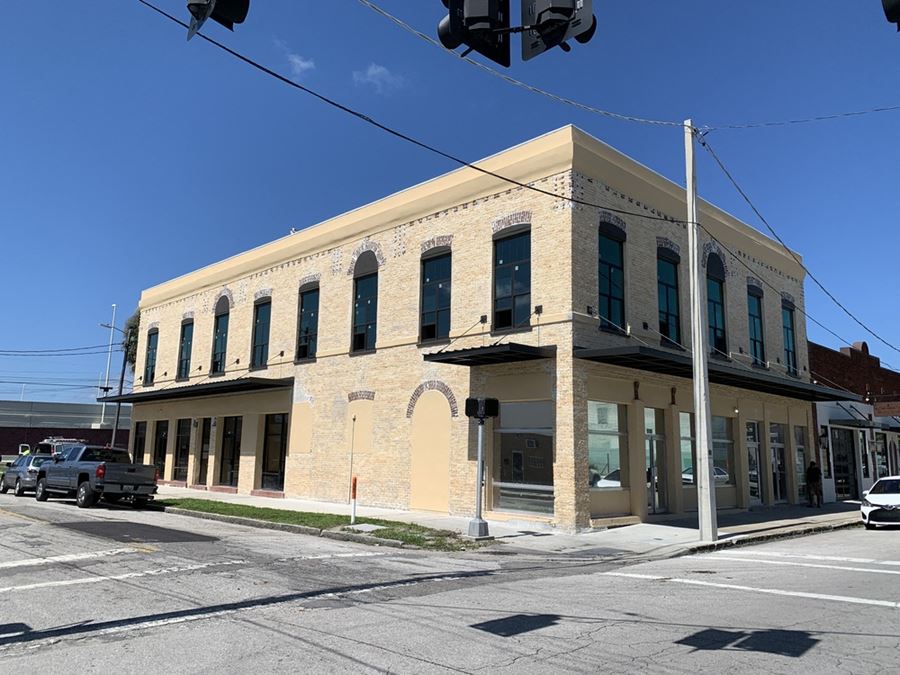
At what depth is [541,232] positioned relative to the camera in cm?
1736

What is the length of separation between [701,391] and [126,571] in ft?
37.9

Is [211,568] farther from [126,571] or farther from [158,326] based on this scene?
[158,326]

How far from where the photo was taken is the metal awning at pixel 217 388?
24391mm

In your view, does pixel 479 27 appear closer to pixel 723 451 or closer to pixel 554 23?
pixel 554 23

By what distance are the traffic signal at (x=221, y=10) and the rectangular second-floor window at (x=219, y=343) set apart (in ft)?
79.1

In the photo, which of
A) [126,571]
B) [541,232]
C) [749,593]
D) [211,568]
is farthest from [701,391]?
[126,571]

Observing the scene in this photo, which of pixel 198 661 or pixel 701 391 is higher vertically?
pixel 701 391

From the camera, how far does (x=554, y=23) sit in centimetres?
573

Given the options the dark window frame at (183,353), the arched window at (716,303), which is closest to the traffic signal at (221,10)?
the arched window at (716,303)

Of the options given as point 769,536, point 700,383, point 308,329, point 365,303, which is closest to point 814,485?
point 769,536

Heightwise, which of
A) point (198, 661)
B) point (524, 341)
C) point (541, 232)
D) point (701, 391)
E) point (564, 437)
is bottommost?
point (198, 661)

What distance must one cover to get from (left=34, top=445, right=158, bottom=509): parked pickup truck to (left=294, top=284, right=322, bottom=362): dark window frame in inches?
256

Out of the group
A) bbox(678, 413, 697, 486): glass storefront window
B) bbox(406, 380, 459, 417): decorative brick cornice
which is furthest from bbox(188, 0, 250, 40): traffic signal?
bbox(678, 413, 697, 486): glass storefront window

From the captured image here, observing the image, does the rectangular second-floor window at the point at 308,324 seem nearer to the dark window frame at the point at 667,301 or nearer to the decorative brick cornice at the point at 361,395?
the decorative brick cornice at the point at 361,395
